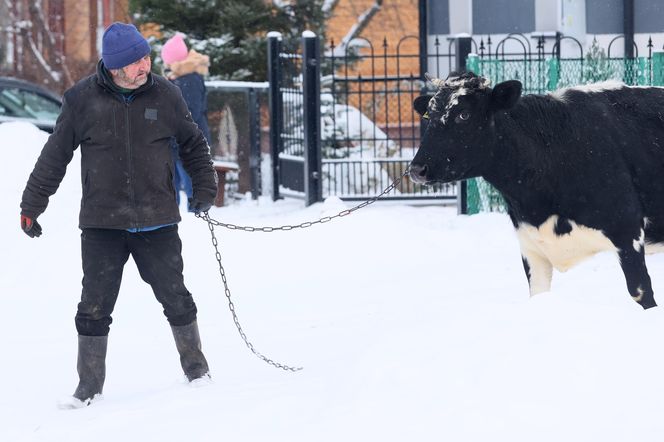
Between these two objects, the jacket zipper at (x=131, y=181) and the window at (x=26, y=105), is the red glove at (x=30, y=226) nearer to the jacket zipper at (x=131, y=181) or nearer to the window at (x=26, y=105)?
the jacket zipper at (x=131, y=181)

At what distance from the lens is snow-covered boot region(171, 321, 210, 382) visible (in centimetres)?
693

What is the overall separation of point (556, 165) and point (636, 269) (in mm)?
750

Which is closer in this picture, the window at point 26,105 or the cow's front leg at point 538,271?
the cow's front leg at point 538,271

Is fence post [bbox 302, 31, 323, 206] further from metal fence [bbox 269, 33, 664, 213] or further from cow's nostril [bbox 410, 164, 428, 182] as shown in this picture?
cow's nostril [bbox 410, 164, 428, 182]

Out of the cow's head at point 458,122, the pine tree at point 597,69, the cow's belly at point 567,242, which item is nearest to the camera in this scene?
the cow's head at point 458,122

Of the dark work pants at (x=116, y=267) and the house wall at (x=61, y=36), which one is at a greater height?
the house wall at (x=61, y=36)

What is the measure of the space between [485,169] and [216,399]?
2.50 m

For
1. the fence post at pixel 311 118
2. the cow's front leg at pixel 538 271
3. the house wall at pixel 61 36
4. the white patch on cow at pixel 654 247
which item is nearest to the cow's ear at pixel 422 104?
the cow's front leg at pixel 538 271

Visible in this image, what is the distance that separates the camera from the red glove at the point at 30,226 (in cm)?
667

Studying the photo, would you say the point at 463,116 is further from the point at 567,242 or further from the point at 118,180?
the point at 118,180

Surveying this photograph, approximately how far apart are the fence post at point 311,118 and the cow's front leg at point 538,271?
23.8ft

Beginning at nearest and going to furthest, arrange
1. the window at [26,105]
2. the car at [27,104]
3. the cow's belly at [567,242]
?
the cow's belly at [567,242]
the car at [27,104]
the window at [26,105]

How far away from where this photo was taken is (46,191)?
6.71m

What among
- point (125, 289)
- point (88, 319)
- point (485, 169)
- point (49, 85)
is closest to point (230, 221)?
point (125, 289)
